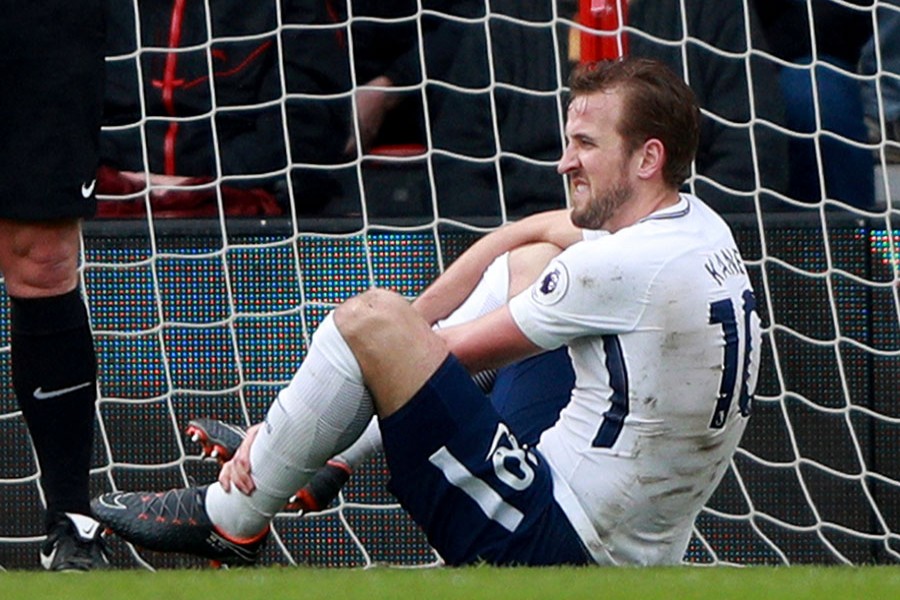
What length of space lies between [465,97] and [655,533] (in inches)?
68.0

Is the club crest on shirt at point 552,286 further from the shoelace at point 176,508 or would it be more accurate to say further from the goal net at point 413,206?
the goal net at point 413,206

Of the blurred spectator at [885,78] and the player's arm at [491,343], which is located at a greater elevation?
the blurred spectator at [885,78]

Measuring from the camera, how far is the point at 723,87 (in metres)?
4.96

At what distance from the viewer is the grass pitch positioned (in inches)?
98.0

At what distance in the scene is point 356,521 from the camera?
479cm

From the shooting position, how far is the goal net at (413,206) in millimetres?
4770

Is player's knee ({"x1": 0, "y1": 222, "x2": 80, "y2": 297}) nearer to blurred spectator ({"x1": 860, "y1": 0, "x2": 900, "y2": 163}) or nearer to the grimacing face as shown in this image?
the grimacing face

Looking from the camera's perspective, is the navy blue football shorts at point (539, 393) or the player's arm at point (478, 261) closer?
the navy blue football shorts at point (539, 393)

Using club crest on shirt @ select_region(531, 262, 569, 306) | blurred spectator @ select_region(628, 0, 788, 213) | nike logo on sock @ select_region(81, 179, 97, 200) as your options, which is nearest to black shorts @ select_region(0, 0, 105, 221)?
nike logo on sock @ select_region(81, 179, 97, 200)

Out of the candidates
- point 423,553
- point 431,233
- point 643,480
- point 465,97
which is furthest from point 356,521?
point 643,480

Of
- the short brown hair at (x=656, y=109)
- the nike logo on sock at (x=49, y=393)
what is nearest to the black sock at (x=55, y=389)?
the nike logo on sock at (x=49, y=393)

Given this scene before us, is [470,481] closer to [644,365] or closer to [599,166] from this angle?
[644,365]

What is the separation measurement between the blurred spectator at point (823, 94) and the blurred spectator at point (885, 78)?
31 millimetres

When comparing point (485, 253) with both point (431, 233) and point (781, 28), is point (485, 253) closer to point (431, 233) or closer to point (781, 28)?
point (431, 233)
